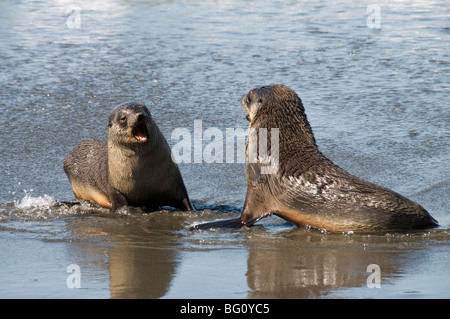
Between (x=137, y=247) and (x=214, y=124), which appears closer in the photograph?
(x=137, y=247)

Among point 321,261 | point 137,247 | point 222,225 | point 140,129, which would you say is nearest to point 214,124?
point 140,129

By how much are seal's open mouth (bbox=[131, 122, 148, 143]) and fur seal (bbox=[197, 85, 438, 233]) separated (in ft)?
3.79

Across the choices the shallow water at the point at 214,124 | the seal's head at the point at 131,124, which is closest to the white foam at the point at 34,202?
the shallow water at the point at 214,124

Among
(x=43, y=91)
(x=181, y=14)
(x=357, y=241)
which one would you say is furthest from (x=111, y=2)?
(x=357, y=241)

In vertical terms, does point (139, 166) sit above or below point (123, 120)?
below

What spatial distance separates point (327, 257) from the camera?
6094 mm

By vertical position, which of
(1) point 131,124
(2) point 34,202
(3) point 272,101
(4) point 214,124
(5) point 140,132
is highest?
(3) point 272,101

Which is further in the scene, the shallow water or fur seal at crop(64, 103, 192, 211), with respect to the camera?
fur seal at crop(64, 103, 192, 211)

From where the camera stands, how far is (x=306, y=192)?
6973 millimetres

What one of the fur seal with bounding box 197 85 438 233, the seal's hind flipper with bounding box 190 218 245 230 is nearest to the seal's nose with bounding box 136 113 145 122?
the fur seal with bounding box 197 85 438 233

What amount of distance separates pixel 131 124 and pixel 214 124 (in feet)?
10.8

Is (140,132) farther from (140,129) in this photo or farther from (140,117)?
(140,117)

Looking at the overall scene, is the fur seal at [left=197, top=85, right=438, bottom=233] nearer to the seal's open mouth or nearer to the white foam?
the seal's open mouth

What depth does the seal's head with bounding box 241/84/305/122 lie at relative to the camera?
24.9 ft
